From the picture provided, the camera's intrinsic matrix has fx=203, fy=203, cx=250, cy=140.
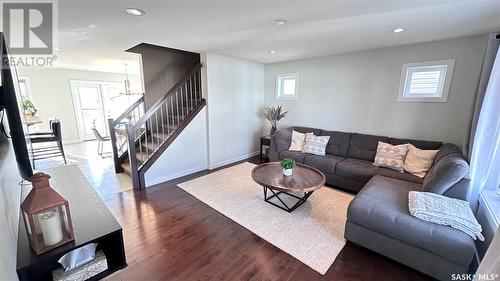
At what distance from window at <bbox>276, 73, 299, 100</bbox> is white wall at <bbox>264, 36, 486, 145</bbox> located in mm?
117

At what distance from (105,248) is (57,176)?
4.19 feet

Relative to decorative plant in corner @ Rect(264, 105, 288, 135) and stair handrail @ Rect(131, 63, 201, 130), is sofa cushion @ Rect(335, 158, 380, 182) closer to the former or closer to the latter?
decorative plant in corner @ Rect(264, 105, 288, 135)

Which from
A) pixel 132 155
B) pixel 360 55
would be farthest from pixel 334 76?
pixel 132 155

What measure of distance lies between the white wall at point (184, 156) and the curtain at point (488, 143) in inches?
155

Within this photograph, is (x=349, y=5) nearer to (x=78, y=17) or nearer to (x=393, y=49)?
(x=393, y=49)

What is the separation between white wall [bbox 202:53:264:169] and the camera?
4154 millimetres

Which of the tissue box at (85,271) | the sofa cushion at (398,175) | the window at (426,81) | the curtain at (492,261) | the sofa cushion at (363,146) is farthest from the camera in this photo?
the sofa cushion at (363,146)

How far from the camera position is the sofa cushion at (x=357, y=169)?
312cm

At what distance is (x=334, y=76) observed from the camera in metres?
4.17

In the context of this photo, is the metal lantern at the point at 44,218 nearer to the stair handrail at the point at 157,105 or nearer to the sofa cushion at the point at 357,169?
the stair handrail at the point at 157,105

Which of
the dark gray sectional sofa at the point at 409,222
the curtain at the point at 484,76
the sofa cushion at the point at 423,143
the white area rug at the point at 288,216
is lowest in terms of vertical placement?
the white area rug at the point at 288,216

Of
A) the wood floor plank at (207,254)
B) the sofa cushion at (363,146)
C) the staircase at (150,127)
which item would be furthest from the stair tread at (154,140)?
the sofa cushion at (363,146)

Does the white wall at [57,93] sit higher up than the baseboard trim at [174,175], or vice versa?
the white wall at [57,93]

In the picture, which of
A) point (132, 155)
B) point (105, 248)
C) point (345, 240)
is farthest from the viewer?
point (132, 155)
